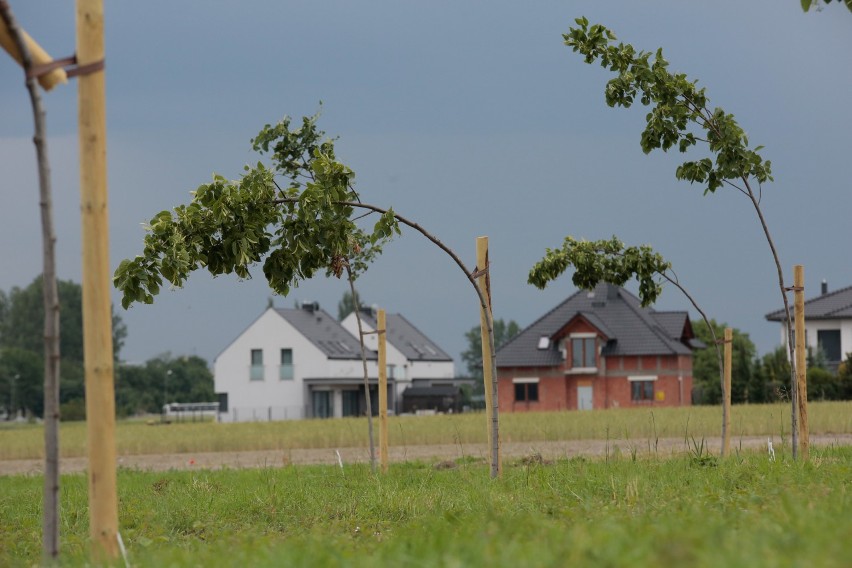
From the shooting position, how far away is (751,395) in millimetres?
50531

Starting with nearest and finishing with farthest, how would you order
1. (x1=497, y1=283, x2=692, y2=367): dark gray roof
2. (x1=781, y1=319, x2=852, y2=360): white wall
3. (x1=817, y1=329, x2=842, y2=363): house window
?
(x1=781, y1=319, x2=852, y2=360): white wall < (x1=817, y1=329, x2=842, y2=363): house window < (x1=497, y1=283, x2=692, y2=367): dark gray roof

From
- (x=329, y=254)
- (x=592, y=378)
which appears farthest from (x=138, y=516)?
(x=592, y=378)

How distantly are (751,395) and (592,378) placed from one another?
11.5 m

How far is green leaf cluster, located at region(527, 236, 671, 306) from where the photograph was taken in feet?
53.8

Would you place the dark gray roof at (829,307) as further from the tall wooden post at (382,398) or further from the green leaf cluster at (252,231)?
the green leaf cluster at (252,231)

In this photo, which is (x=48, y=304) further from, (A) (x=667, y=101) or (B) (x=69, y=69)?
(A) (x=667, y=101)

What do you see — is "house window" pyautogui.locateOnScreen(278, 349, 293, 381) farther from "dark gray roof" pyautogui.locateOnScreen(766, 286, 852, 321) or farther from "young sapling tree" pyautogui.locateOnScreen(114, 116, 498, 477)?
"young sapling tree" pyautogui.locateOnScreen(114, 116, 498, 477)

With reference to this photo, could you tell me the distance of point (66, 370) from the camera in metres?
106

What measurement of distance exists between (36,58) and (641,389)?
55.6 meters

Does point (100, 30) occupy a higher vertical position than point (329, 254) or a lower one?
higher

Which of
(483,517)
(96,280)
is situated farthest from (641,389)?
(96,280)

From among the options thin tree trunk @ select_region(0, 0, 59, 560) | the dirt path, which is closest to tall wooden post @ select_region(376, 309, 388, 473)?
the dirt path

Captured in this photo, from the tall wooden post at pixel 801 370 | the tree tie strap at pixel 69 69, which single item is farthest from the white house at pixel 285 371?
the tree tie strap at pixel 69 69

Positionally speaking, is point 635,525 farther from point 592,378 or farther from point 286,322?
point 286,322
